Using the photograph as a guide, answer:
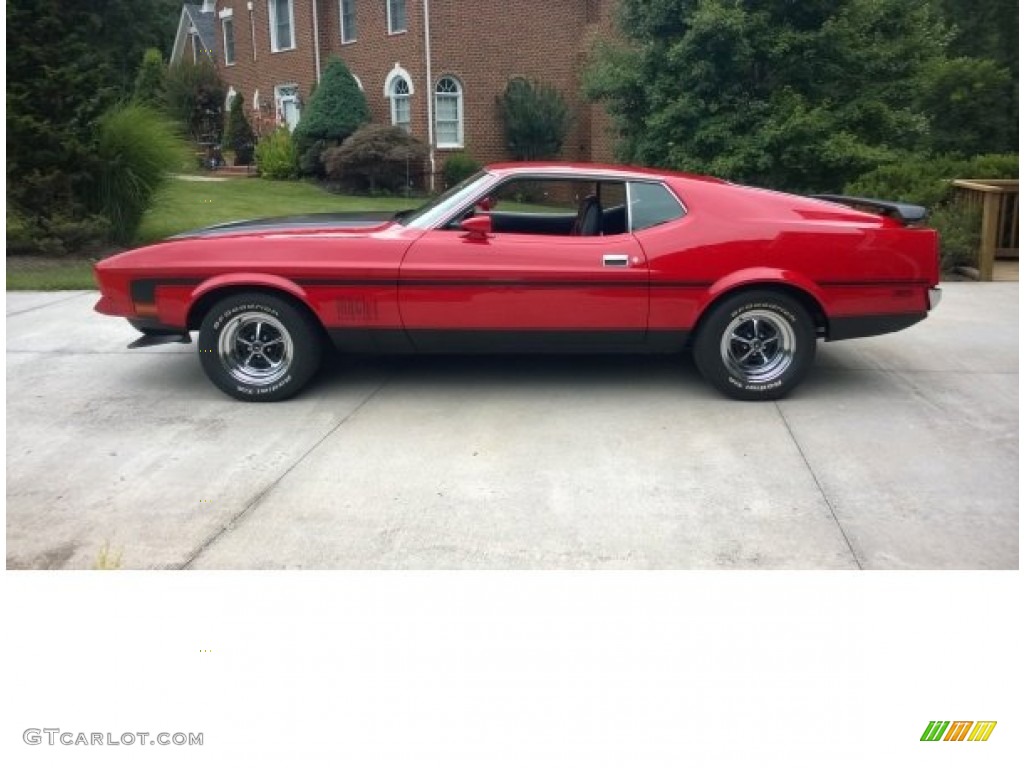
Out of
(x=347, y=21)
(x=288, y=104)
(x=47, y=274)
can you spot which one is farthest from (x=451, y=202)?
(x=288, y=104)

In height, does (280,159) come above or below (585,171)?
above

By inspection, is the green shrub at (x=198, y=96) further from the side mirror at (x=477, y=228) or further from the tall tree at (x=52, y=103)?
the side mirror at (x=477, y=228)

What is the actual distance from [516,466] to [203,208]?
52.2 feet

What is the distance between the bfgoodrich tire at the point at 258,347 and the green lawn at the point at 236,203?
330 inches

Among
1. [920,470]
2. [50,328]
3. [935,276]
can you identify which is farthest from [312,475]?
[50,328]

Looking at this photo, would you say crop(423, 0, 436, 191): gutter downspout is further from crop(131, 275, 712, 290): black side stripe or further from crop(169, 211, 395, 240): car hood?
crop(131, 275, 712, 290): black side stripe

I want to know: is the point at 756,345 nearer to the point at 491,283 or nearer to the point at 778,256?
the point at 778,256

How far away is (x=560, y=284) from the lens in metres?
5.57

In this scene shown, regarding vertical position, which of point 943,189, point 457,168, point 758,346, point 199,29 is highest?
point 199,29

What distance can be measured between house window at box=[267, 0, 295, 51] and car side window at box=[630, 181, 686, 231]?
25.1m

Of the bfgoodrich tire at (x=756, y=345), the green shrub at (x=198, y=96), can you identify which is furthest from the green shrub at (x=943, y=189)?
the green shrub at (x=198, y=96)

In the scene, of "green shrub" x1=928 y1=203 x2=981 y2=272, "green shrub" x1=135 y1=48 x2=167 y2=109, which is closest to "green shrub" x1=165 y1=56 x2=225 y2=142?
"green shrub" x1=135 y1=48 x2=167 y2=109

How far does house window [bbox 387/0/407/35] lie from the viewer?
81.2 ft

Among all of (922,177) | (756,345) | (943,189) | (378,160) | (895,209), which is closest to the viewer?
(756,345)
